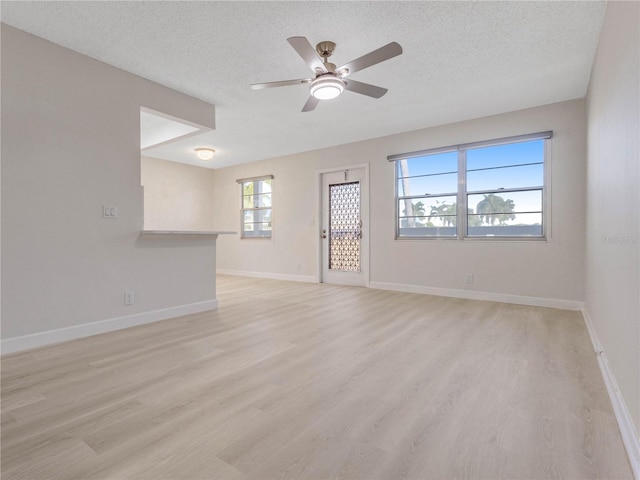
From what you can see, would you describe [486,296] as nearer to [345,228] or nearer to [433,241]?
[433,241]

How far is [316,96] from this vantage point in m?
2.85

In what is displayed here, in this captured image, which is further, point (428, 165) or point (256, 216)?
point (256, 216)

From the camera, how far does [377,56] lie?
236 centimetres

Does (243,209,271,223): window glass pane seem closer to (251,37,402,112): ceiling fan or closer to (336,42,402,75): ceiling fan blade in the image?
(251,37,402,112): ceiling fan

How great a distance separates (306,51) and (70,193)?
2.33 metres

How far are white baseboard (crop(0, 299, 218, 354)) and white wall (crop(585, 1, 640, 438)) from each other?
3.64 meters

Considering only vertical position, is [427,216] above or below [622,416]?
above

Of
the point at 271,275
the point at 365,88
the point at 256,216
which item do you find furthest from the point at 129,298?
the point at 256,216

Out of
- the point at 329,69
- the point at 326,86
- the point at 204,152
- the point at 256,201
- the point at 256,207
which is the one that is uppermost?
the point at 204,152

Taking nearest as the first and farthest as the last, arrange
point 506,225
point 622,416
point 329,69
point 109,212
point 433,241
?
point 622,416 → point 329,69 → point 109,212 → point 506,225 → point 433,241

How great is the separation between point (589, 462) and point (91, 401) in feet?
7.58

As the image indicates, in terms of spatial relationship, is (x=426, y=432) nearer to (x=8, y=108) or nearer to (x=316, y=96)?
(x=316, y=96)

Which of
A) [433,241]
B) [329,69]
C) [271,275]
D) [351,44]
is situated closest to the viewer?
[329,69]

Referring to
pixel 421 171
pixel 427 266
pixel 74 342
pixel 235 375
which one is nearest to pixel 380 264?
pixel 427 266
